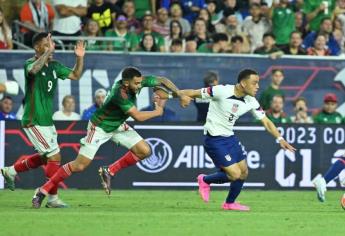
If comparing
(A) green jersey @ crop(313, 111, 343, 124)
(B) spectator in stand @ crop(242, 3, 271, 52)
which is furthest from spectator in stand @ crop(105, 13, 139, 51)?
(A) green jersey @ crop(313, 111, 343, 124)

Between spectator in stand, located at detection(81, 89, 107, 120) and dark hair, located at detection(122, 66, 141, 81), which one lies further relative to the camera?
spectator in stand, located at detection(81, 89, 107, 120)

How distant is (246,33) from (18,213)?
1032cm

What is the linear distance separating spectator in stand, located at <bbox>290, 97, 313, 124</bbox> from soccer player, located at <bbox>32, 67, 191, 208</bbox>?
19.8 feet

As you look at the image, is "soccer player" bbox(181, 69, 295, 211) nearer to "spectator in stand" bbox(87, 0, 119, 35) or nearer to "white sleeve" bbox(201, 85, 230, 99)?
"white sleeve" bbox(201, 85, 230, 99)

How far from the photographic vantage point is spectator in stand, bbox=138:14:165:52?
22.5 m

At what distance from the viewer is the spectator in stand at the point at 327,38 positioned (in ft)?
78.7

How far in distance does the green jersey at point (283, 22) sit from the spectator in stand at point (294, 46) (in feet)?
1.67

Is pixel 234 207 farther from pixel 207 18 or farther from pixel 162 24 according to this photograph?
pixel 207 18

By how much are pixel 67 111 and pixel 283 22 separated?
5559 mm

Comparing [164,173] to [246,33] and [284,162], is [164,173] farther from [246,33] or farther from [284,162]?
[246,33]

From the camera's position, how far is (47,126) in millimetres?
16000

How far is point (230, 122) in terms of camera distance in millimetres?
16141

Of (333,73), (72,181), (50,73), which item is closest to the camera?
(50,73)

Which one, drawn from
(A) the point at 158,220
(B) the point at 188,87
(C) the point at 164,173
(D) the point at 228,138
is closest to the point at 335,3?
(B) the point at 188,87
